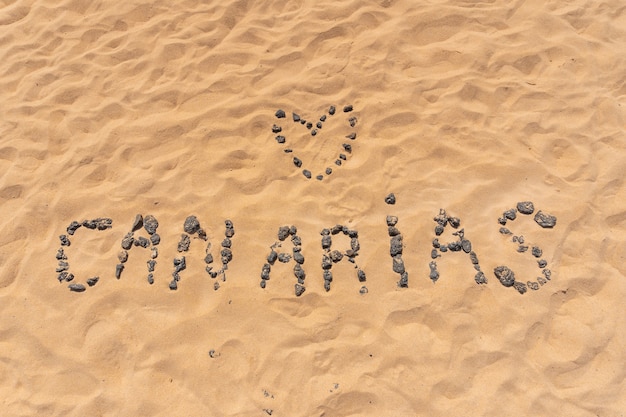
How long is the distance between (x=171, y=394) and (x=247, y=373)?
56 cm

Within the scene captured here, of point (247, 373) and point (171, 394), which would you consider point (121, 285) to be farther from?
point (247, 373)

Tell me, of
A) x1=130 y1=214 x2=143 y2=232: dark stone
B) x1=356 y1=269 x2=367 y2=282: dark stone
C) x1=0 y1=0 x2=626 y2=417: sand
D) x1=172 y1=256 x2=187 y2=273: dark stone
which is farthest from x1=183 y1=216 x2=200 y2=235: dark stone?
x1=356 y1=269 x2=367 y2=282: dark stone

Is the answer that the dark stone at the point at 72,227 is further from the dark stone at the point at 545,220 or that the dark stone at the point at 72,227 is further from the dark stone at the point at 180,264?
the dark stone at the point at 545,220

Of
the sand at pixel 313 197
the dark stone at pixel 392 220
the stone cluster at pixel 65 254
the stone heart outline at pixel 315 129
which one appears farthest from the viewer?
the stone heart outline at pixel 315 129

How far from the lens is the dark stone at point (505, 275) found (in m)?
3.25

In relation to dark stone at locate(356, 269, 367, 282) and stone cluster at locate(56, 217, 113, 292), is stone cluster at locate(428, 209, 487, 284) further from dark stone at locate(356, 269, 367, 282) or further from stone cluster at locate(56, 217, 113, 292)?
stone cluster at locate(56, 217, 113, 292)

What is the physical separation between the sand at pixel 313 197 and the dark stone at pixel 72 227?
80 millimetres

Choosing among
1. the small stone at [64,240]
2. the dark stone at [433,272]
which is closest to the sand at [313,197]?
the dark stone at [433,272]

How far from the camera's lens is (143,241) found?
142 inches

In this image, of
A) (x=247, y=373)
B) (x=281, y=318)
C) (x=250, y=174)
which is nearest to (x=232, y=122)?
(x=250, y=174)

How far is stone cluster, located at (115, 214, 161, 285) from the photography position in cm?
348

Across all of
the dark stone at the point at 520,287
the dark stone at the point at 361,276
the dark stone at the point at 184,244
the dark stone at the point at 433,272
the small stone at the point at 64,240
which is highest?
the small stone at the point at 64,240

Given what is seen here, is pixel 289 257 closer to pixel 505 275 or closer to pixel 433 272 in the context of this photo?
pixel 433 272

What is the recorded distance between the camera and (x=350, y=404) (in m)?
2.88
